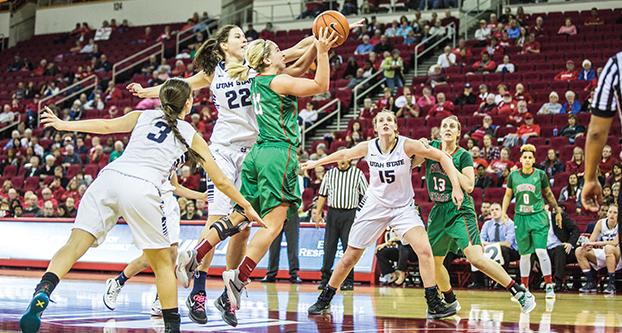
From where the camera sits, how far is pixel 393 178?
7.79 metres

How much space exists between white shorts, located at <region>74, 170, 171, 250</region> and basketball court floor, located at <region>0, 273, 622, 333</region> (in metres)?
0.88

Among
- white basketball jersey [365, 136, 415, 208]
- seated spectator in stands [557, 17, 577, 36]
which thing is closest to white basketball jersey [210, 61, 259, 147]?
white basketball jersey [365, 136, 415, 208]

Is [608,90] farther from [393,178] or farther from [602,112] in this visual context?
[393,178]

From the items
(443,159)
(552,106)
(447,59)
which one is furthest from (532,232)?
(447,59)

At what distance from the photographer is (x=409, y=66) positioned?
21.7 m

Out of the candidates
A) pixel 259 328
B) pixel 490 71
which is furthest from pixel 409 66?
pixel 259 328

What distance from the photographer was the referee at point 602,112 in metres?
3.78

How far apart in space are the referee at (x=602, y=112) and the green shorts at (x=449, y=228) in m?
4.38

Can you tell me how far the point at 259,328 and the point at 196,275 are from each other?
0.69m

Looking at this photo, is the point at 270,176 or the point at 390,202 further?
the point at 390,202

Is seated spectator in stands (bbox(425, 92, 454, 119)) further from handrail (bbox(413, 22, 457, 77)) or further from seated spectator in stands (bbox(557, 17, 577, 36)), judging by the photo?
seated spectator in stands (bbox(557, 17, 577, 36))

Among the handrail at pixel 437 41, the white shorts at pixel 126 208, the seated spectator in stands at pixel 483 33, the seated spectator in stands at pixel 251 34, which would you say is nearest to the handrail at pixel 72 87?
the seated spectator in stands at pixel 251 34

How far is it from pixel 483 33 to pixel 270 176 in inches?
623

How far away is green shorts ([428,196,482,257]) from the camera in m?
8.30
